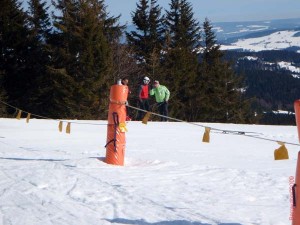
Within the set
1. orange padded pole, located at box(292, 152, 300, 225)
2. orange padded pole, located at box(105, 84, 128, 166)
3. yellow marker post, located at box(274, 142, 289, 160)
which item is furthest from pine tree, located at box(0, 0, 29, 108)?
orange padded pole, located at box(292, 152, 300, 225)

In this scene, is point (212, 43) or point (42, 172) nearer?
point (42, 172)

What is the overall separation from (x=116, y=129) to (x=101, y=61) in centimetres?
2494

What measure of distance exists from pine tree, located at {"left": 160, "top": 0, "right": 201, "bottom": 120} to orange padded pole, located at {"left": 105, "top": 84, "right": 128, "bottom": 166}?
95.9 feet

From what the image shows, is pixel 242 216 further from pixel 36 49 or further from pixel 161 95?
pixel 36 49

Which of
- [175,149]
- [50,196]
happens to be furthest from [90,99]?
[50,196]

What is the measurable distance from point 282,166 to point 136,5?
36.3 metres

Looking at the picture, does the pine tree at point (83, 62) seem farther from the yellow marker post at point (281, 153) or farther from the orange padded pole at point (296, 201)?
the orange padded pole at point (296, 201)

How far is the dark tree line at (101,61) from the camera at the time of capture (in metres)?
32.0

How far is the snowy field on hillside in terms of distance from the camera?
172 inches

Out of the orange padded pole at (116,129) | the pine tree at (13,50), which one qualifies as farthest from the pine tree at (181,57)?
the orange padded pole at (116,129)

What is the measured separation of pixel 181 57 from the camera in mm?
38812

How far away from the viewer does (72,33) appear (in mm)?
32781

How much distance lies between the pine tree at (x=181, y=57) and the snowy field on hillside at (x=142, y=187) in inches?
1098

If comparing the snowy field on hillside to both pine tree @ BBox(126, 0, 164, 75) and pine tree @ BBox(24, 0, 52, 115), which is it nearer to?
pine tree @ BBox(24, 0, 52, 115)
